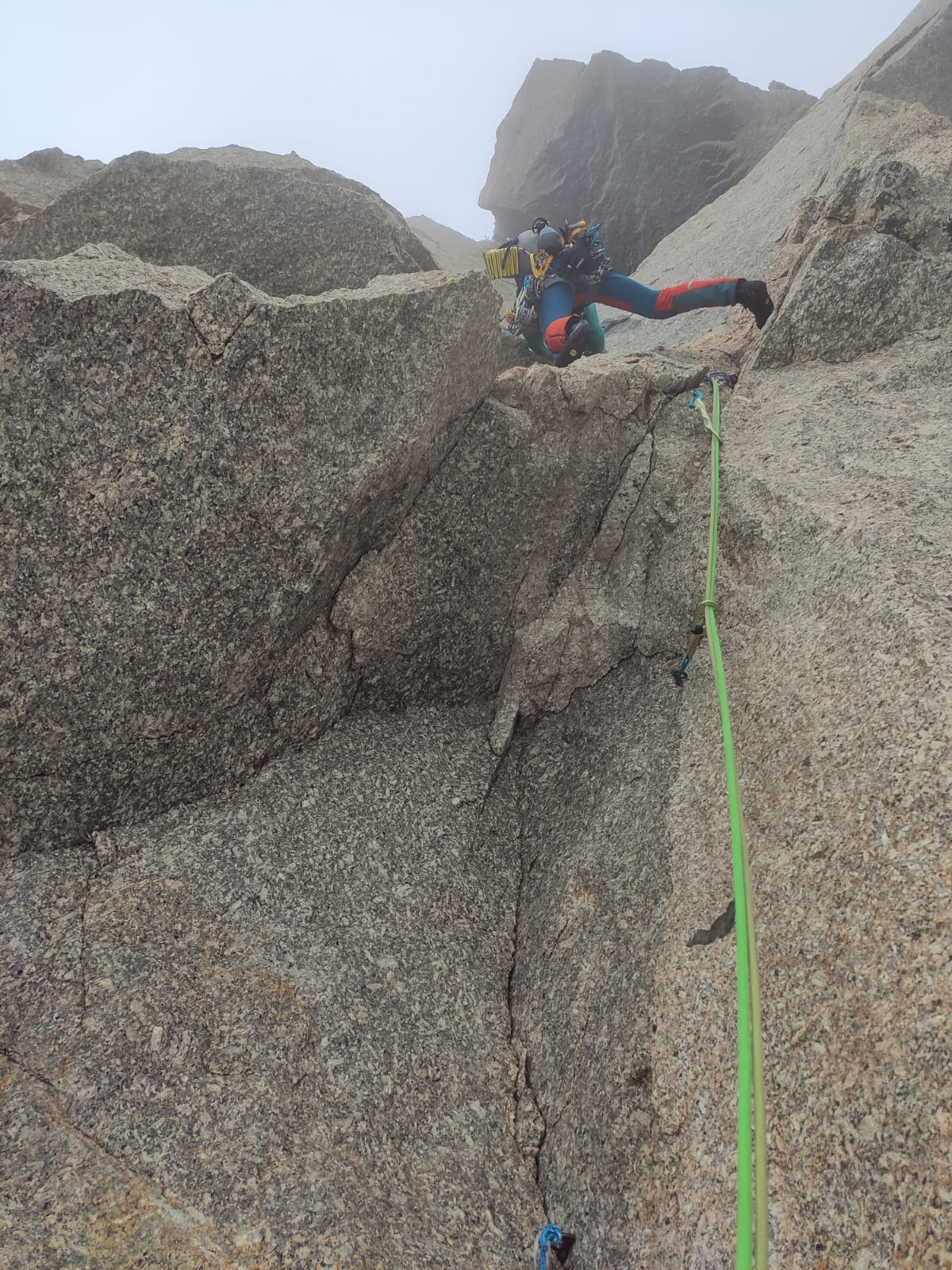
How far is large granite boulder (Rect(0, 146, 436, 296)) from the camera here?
659 cm

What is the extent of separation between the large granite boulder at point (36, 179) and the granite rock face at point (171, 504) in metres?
5.43

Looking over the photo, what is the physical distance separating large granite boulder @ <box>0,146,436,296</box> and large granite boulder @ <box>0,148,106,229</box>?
1.99 meters

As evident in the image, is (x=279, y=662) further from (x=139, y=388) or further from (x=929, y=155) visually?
(x=929, y=155)

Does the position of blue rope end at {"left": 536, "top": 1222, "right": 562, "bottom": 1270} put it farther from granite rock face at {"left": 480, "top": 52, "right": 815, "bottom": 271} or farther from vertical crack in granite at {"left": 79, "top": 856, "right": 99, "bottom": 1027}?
granite rock face at {"left": 480, "top": 52, "right": 815, "bottom": 271}

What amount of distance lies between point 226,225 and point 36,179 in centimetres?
461

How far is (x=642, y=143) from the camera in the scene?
21.4 meters

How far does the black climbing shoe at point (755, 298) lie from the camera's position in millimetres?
6887

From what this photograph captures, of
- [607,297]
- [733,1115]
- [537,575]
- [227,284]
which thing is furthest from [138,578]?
[607,297]

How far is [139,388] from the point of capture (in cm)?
390

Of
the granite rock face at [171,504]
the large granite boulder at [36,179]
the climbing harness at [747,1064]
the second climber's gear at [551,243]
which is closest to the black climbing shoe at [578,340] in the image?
the second climber's gear at [551,243]

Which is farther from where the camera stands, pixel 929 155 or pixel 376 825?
pixel 929 155

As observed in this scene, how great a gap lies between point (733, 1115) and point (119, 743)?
320 cm

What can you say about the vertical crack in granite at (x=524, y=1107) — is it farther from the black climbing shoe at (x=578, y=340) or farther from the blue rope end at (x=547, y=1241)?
the black climbing shoe at (x=578, y=340)

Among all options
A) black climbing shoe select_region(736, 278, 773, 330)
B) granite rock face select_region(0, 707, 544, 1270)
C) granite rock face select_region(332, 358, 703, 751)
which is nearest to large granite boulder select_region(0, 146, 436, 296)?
granite rock face select_region(332, 358, 703, 751)
